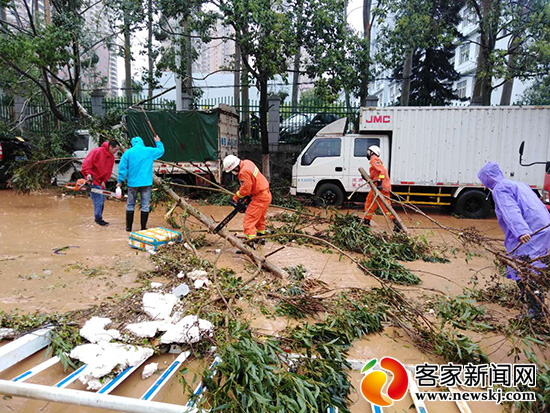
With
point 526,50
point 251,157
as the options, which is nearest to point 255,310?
point 251,157

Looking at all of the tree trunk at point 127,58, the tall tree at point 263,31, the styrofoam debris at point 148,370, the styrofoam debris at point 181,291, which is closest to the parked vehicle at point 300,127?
the tall tree at point 263,31

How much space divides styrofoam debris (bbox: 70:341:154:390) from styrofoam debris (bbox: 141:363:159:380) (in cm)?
9

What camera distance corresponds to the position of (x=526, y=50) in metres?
9.95

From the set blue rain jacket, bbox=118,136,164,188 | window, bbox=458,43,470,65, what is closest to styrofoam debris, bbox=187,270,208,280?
blue rain jacket, bbox=118,136,164,188

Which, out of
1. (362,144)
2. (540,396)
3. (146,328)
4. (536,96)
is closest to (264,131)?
(362,144)

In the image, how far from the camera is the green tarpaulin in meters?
10.4

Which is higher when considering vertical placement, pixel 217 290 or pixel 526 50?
pixel 526 50

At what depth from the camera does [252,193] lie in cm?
580

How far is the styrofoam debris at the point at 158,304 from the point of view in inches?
133

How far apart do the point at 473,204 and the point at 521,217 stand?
21.2 ft

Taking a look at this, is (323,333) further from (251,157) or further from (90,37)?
(90,37)

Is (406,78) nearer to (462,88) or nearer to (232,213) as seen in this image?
(232,213)

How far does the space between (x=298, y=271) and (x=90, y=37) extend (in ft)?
36.0

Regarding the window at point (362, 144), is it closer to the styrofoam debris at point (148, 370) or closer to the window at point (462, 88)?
the styrofoam debris at point (148, 370)
